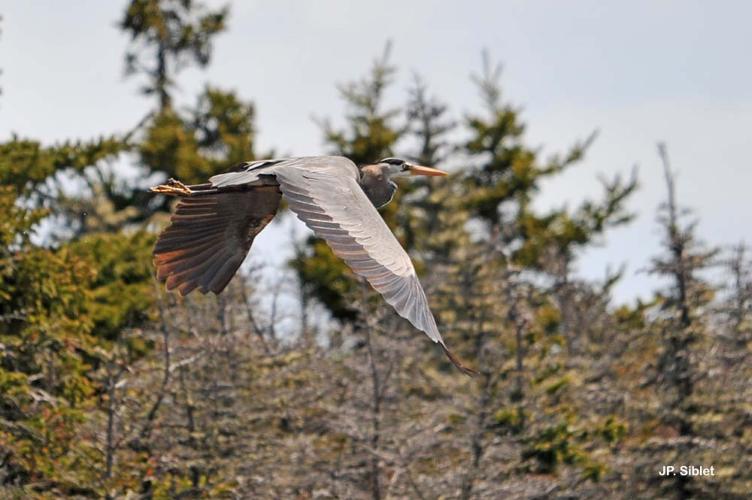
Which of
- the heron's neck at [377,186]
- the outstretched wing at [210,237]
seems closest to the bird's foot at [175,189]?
the outstretched wing at [210,237]

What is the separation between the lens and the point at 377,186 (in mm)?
12242

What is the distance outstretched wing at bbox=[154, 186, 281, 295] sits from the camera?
38.4 ft

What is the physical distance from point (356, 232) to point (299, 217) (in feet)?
1.26

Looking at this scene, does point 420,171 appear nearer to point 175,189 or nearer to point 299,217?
point 175,189

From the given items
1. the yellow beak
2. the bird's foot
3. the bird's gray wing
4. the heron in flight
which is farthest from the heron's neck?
the bird's foot

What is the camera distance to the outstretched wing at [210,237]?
1172cm

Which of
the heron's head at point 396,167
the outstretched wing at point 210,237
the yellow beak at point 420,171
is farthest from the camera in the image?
the yellow beak at point 420,171

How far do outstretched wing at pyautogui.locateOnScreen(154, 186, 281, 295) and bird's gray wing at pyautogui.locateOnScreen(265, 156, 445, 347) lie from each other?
93 centimetres

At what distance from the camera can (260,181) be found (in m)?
10.9

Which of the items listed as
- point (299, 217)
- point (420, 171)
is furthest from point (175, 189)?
point (420, 171)

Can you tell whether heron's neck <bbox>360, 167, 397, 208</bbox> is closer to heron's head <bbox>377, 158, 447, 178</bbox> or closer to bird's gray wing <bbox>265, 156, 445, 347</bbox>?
heron's head <bbox>377, 158, 447, 178</bbox>

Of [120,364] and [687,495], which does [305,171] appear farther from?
[687,495]

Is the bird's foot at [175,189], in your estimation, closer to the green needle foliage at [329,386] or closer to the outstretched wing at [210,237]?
the outstretched wing at [210,237]

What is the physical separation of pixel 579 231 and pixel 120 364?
732 inches
